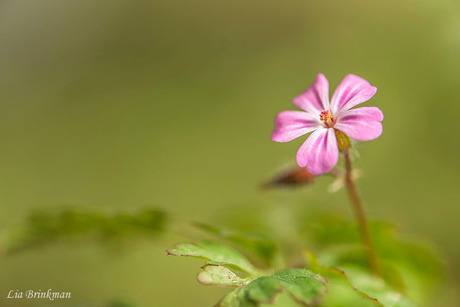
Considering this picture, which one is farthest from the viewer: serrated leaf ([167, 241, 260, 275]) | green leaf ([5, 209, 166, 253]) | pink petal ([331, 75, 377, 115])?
green leaf ([5, 209, 166, 253])

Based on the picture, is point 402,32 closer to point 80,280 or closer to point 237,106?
point 237,106

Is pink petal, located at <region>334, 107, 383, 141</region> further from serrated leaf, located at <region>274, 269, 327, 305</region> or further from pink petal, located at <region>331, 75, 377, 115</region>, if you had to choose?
serrated leaf, located at <region>274, 269, 327, 305</region>

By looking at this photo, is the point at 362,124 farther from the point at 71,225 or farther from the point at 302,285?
the point at 71,225

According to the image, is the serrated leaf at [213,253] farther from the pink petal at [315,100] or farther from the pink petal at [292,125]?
the pink petal at [315,100]

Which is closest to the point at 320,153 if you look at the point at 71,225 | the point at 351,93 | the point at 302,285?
the point at 351,93

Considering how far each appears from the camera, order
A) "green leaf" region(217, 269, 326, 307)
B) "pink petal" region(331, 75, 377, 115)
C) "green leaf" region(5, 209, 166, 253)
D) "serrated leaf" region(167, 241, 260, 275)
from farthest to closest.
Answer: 1. "green leaf" region(5, 209, 166, 253)
2. "pink petal" region(331, 75, 377, 115)
3. "serrated leaf" region(167, 241, 260, 275)
4. "green leaf" region(217, 269, 326, 307)
